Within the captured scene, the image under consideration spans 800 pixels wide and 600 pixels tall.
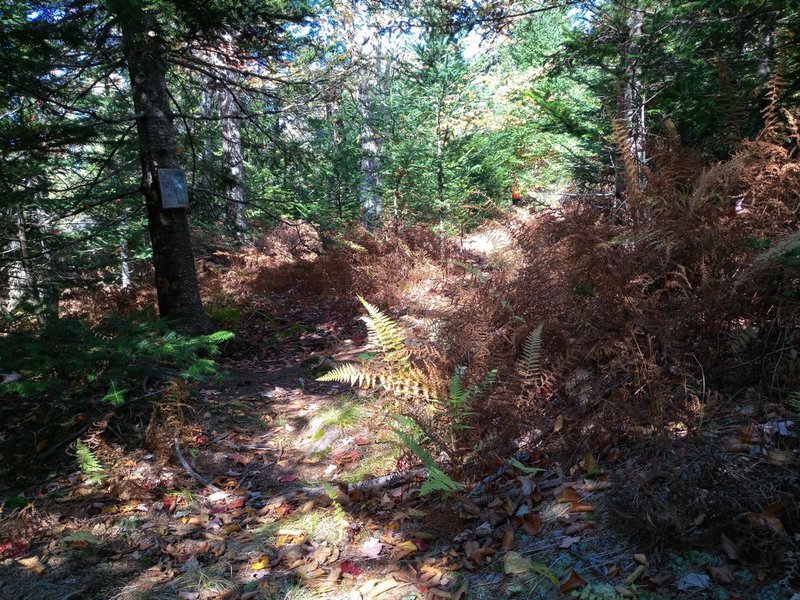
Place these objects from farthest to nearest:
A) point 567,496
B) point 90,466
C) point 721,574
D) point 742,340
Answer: point 90,466
point 742,340
point 567,496
point 721,574

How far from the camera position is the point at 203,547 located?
10.8 feet

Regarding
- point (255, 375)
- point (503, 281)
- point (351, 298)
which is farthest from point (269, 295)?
point (503, 281)

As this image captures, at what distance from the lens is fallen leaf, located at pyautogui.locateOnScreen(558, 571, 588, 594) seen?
2.16 meters

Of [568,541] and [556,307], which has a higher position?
[556,307]

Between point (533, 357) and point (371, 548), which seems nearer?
point (371, 548)

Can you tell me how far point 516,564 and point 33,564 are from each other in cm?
294

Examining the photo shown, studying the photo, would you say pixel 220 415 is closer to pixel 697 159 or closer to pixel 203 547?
pixel 203 547

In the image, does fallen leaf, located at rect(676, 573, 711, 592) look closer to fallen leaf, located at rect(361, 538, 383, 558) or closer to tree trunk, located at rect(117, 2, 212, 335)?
fallen leaf, located at rect(361, 538, 383, 558)

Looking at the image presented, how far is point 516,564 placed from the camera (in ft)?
7.79

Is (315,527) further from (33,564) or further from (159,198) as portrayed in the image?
(159,198)

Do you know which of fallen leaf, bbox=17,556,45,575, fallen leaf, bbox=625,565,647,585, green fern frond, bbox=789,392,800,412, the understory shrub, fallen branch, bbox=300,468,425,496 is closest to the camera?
fallen leaf, bbox=625,565,647,585

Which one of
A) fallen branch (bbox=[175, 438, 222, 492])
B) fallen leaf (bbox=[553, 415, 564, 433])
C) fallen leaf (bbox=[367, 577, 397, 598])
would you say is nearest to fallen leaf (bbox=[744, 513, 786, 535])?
fallen leaf (bbox=[553, 415, 564, 433])

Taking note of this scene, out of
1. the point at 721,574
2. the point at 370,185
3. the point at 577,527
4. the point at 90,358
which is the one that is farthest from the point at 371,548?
the point at 370,185

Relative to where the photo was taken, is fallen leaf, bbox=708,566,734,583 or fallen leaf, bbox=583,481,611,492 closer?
fallen leaf, bbox=708,566,734,583
